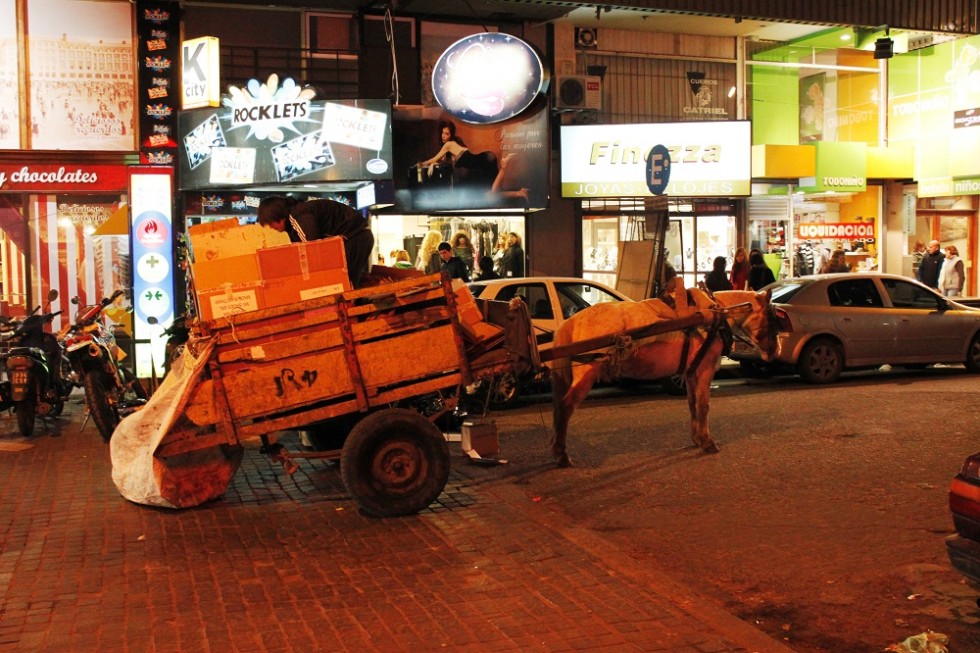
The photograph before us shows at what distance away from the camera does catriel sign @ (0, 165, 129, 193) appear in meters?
16.3

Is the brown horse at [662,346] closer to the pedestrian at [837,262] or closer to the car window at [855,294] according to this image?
the car window at [855,294]

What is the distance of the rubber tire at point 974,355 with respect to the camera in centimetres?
1570

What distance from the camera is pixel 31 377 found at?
37.2 ft

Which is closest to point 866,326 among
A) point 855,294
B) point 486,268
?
point 855,294

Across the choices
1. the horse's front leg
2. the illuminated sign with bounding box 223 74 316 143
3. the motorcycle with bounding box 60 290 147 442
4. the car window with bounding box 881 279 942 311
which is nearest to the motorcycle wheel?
the motorcycle with bounding box 60 290 147 442

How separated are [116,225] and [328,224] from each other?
9.14 meters

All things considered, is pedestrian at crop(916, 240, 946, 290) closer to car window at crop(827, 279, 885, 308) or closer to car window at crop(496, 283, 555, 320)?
car window at crop(827, 279, 885, 308)

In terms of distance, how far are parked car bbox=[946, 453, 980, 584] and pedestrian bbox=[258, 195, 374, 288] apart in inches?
185

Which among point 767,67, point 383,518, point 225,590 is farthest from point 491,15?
point 225,590

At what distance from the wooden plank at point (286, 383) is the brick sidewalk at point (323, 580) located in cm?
91

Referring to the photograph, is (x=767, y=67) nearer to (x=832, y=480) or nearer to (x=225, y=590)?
(x=832, y=480)

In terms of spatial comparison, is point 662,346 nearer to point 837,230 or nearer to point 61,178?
point 61,178

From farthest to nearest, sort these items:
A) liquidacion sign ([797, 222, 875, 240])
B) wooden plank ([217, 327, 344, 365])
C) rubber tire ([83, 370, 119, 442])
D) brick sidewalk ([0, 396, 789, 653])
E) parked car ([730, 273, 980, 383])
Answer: liquidacion sign ([797, 222, 875, 240]) < parked car ([730, 273, 980, 383]) < rubber tire ([83, 370, 119, 442]) < wooden plank ([217, 327, 344, 365]) < brick sidewalk ([0, 396, 789, 653])

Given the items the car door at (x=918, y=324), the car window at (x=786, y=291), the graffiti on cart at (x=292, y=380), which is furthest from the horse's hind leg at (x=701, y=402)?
the car door at (x=918, y=324)
